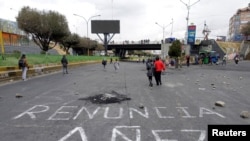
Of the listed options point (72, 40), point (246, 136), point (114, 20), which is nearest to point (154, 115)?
point (246, 136)

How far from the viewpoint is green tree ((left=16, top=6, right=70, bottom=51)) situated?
3631 centimetres

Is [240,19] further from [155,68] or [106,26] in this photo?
[155,68]

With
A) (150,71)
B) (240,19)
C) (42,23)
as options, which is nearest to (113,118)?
(150,71)

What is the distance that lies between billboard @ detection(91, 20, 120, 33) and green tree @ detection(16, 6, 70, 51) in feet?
153

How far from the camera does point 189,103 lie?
28.9ft

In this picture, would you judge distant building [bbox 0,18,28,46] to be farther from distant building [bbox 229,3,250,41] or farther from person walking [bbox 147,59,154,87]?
distant building [bbox 229,3,250,41]

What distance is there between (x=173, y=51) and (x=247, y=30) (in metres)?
49.1

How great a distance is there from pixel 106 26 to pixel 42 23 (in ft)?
165

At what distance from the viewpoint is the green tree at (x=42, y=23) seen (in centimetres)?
3631

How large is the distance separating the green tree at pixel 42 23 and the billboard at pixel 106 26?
153 ft

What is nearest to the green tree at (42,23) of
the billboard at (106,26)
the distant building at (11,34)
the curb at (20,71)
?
the distant building at (11,34)

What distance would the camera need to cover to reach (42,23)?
3694 cm

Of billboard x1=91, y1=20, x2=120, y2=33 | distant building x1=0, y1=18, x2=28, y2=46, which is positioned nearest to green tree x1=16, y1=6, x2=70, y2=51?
distant building x1=0, y1=18, x2=28, y2=46

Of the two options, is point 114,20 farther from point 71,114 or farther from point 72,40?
point 71,114
